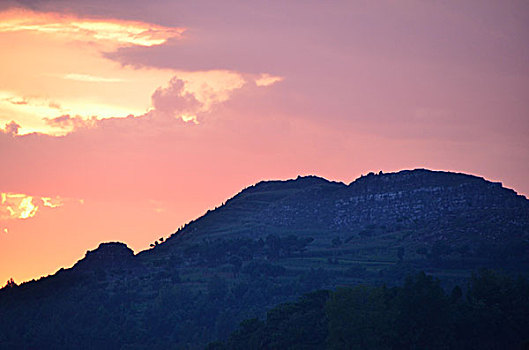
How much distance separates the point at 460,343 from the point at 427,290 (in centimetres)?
1220

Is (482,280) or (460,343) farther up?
(482,280)

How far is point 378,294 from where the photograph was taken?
192500mm

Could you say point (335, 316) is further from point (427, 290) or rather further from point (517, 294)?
point (517, 294)

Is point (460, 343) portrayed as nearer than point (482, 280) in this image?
Yes

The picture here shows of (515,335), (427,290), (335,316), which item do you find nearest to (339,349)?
(335,316)

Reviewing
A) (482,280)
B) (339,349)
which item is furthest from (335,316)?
(482,280)

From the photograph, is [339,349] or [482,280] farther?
[482,280]

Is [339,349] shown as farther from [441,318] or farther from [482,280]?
[482,280]

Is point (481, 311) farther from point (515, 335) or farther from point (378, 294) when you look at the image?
point (378, 294)

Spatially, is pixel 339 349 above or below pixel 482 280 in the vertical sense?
below

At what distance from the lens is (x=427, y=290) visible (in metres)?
184

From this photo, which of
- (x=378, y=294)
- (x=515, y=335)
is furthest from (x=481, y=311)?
(x=378, y=294)

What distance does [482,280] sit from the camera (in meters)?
199

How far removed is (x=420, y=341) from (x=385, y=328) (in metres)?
7.27
